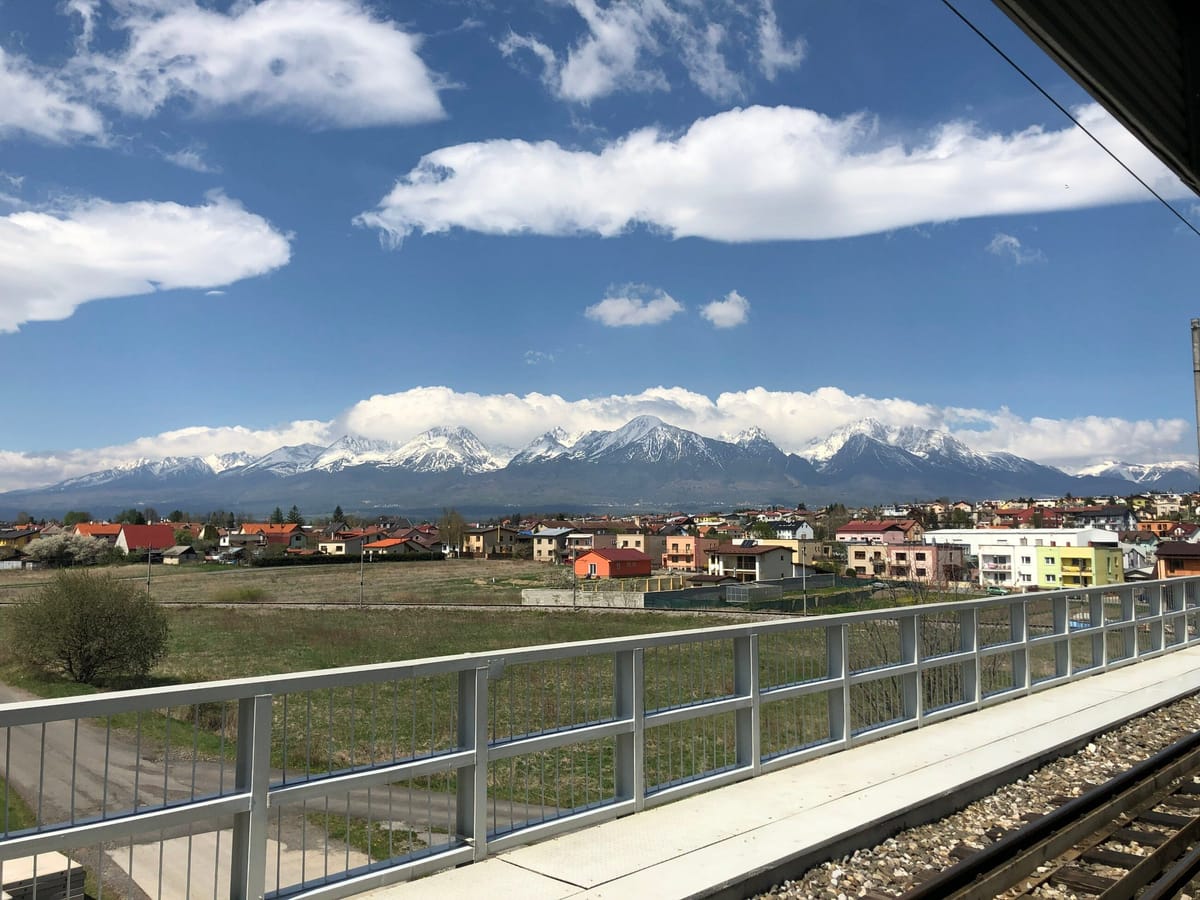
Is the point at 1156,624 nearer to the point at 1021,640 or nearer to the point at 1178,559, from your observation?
the point at 1021,640

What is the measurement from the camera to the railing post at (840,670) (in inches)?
296

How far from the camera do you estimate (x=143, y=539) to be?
119 m

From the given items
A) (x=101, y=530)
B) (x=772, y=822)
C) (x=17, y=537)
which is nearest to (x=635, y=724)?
(x=772, y=822)

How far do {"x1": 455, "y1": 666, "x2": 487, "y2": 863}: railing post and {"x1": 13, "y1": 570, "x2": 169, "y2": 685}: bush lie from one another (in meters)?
33.4

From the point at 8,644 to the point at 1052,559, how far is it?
3222 inches

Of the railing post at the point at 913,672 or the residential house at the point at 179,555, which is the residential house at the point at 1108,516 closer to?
the residential house at the point at 179,555

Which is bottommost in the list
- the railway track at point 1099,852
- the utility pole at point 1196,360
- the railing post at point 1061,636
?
the railway track at point 1099,852

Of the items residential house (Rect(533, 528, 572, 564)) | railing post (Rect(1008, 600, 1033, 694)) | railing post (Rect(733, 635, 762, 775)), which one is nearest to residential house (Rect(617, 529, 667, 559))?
residential house (Rect(533, 528, 572, 564))

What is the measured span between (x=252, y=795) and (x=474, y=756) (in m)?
1.28

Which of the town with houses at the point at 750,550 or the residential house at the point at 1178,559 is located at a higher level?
the residential house at the point at 1178,559

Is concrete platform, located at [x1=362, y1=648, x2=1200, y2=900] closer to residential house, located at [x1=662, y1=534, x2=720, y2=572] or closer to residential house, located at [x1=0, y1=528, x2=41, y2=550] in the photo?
residential house, located at [x1=662, y1=534, x2=720, y2=572]

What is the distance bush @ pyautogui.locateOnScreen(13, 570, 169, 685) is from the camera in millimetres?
32719

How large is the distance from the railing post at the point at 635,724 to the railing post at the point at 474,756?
46.6 inches

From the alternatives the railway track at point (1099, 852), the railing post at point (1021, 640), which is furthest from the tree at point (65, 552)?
the railway track at point (1099, 852)
